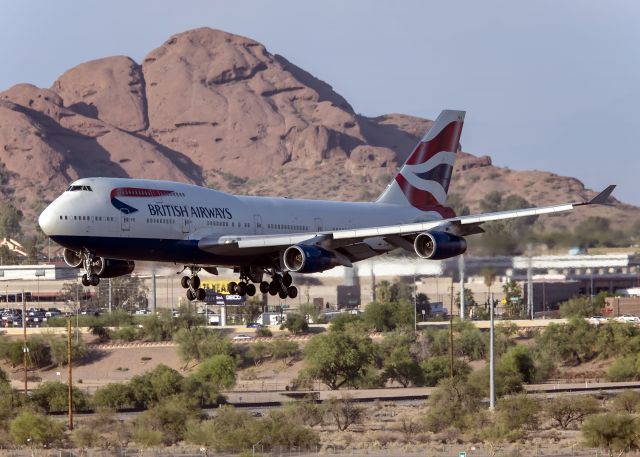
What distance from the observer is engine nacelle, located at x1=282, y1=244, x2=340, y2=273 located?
232 ft

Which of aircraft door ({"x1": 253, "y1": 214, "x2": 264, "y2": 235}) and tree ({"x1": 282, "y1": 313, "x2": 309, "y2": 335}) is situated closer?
aircraft door ({"x1": 253, "y1": 214, "x2": 264, "y2": 235})

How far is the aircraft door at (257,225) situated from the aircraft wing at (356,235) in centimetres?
172

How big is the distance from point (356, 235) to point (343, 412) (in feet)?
162

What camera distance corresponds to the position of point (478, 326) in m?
181

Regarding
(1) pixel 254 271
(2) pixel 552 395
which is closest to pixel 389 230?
(1) pixel 254 271

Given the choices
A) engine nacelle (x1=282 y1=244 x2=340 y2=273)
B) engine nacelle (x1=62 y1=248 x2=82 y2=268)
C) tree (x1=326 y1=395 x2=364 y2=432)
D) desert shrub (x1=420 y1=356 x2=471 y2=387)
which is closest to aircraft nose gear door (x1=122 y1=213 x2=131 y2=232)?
engine nacelle (x1=62 y1=248 x2=82 y2=268)

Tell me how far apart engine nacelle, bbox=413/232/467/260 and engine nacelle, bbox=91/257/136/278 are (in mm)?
15441

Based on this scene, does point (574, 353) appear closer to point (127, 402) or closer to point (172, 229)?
point (127, 402)

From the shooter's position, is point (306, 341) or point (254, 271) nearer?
point (254, 271)

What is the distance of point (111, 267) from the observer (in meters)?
71.7

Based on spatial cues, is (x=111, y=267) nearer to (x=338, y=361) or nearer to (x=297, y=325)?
(x=338, y=361)

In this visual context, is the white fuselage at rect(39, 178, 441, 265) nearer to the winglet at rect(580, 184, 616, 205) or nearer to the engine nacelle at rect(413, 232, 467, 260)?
the engine nacelle at rect(413, 232, 467, 260)

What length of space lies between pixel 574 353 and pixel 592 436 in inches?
2582

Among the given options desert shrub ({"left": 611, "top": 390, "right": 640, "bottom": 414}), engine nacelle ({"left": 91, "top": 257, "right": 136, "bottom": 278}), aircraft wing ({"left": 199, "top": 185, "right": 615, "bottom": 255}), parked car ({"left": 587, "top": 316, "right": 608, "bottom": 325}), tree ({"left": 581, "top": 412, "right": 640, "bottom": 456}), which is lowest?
tree ({"left": 581, "top": 412, "right": 640, "bottom": 456})
